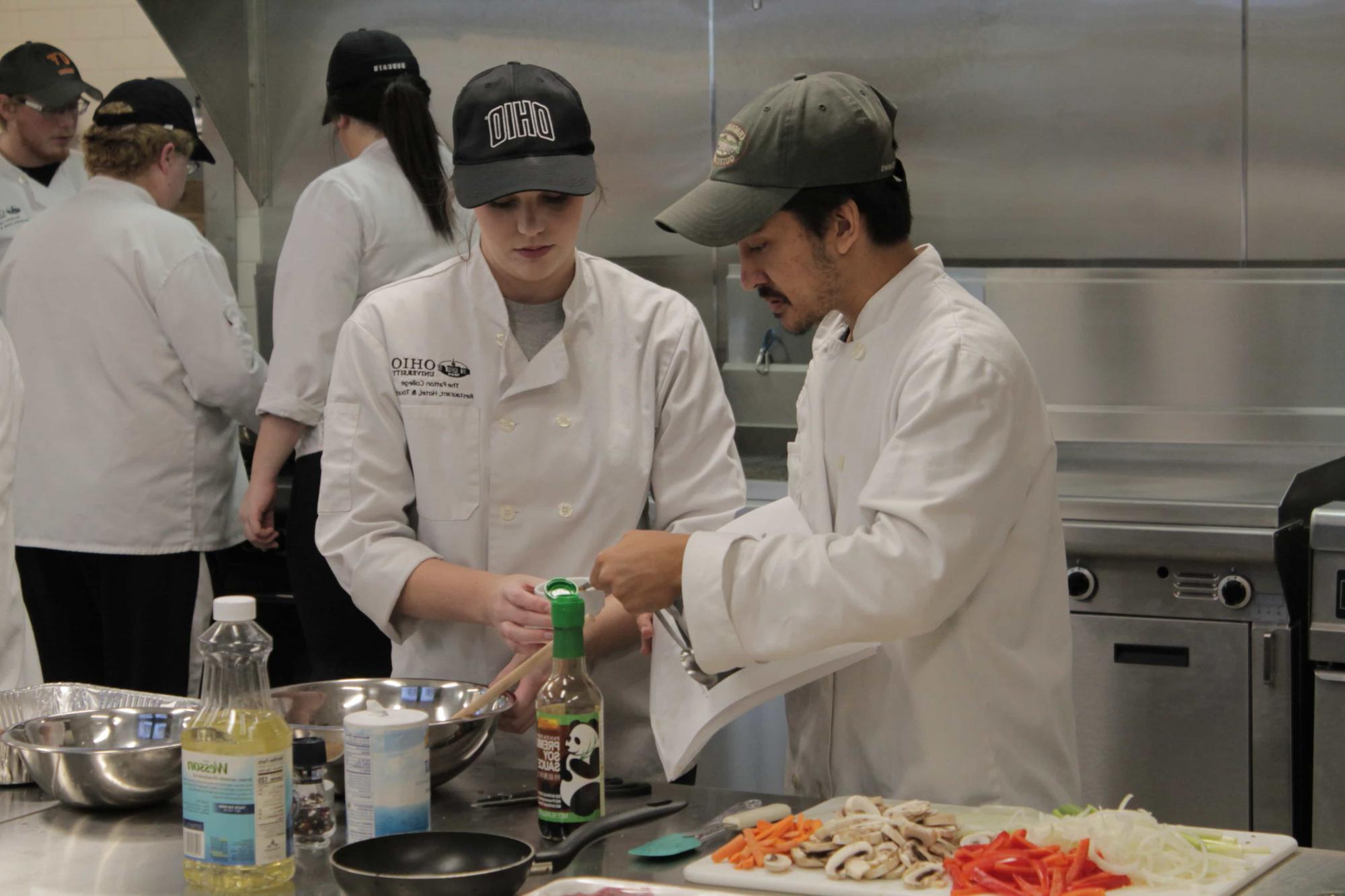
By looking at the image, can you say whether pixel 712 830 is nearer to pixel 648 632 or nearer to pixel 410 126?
pixel 648 632

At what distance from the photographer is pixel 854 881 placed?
1241 mm

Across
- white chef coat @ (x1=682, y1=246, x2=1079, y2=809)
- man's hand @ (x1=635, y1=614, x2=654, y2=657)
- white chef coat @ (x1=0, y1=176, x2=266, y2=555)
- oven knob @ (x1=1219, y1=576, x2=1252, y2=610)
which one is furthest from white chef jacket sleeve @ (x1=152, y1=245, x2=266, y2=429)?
oven knob @ (x1=1219, y1=576, x2=1252, y2=610)

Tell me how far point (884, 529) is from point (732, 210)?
15.3 inches

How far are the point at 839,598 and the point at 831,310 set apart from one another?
38cm

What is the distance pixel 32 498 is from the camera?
296cm

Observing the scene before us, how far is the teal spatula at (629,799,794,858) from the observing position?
1.34m

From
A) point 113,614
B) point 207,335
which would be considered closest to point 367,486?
point 207,335

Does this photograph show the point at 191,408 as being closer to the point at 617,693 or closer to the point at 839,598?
the point at 617,693

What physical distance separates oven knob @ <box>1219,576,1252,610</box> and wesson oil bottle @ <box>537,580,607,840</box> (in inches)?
60.4

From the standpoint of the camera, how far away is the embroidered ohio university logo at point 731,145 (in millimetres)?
1610

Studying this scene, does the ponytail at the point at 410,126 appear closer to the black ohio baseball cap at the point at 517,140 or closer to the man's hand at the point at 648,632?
the black ohio baseball cap at the point at 517,140

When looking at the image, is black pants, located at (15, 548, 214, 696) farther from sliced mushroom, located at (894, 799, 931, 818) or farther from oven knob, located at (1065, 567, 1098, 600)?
sliced mushroom, located at (894, 799, 931, 818)

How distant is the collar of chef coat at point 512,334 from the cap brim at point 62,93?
6.81 ft

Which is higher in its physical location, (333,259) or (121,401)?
(333,259)
